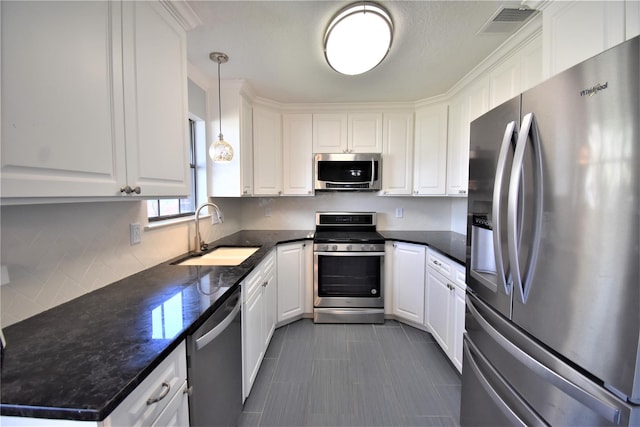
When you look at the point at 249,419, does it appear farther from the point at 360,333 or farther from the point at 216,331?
the point at 360,333

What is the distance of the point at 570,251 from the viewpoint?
0.74 metres

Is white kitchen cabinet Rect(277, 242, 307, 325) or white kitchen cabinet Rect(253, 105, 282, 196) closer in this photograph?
white kitchen cabinet Rect(277, 242, 307, 325)

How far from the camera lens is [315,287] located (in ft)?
8.68

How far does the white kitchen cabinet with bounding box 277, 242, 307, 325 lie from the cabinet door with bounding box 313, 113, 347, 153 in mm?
1178

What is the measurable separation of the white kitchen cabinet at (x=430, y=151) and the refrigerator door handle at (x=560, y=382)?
188cm

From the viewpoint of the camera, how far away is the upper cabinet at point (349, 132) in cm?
284

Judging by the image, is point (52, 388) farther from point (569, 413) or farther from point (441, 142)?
point (441, 142)

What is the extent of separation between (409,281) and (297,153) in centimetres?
→ 191

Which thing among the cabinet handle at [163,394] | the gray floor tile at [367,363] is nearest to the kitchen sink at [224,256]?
the cabinet handle at [163,394]

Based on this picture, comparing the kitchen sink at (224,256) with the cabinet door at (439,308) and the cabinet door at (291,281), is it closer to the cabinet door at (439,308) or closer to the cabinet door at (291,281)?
the cabinet door at (291,281)

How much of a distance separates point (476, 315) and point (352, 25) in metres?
1.73

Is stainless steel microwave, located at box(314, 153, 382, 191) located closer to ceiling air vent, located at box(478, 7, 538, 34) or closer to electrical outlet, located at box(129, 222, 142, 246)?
ceiling air vent, located at box(478, 7, 538, 34)

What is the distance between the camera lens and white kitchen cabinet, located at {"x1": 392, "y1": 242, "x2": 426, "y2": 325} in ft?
8.06

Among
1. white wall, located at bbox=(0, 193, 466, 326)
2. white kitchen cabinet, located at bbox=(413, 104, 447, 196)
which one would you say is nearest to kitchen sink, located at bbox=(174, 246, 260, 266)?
white wall, located at bbox=(0, 193, 466, 326)
